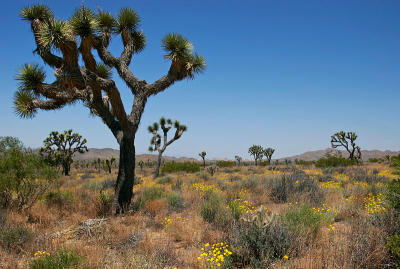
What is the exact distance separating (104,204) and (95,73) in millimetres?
4427

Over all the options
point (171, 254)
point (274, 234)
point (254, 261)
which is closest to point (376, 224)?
point (274, 234)

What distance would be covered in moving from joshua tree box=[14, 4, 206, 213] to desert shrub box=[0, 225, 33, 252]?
3.03 metres

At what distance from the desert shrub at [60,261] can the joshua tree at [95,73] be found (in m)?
4.26

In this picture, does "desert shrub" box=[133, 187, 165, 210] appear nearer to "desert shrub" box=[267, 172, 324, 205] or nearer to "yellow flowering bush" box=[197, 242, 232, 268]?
"desert shrub" box=[267, 172, 324, 205]

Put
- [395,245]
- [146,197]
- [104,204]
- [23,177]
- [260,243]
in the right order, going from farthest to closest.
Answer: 1. [146,197]
2. [104,204]
3. [23,177]
4. [260,243]
5. [395,245]

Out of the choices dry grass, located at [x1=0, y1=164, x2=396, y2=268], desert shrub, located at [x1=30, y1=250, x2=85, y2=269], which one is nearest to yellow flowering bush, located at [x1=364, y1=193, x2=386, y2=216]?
dry grass, located at [x1=0, y1=164, x2=396, y2=268]

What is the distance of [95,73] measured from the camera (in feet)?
26.7

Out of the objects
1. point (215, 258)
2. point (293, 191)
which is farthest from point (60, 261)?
point (293, 191)

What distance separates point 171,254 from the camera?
14.0 ft

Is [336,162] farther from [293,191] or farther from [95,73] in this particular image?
[95,73]

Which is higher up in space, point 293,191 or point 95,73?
point 95,73

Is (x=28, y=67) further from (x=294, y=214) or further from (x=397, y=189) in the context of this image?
(x=397, y=189)

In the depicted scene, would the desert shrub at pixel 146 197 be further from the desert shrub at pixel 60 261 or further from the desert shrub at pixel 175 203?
the desert shrub at pixel 60 261

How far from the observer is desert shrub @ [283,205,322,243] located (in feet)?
15.0
